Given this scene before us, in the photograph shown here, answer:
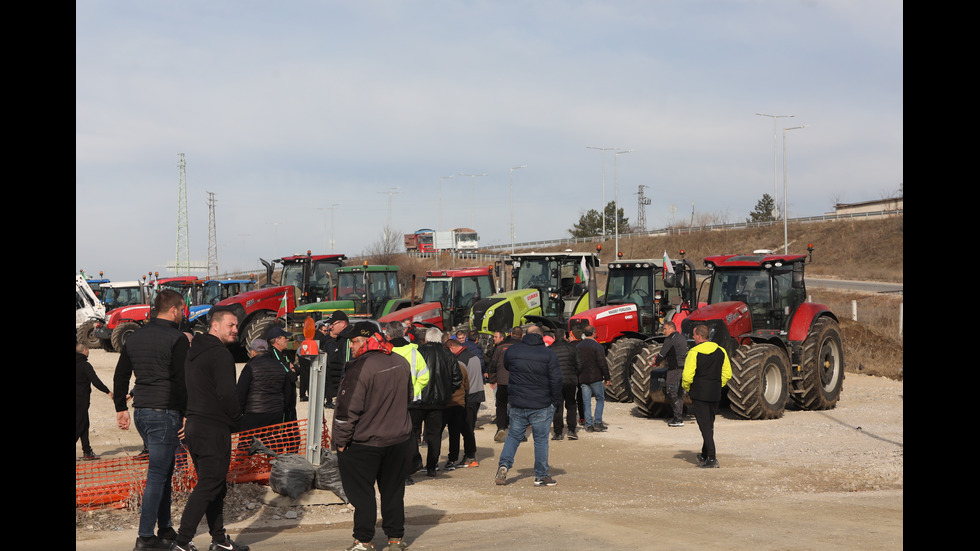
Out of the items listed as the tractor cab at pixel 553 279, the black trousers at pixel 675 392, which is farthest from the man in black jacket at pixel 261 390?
the tractor cab at pixel 553 279

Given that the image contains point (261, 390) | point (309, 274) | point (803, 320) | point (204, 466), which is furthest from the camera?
point (309, 274)

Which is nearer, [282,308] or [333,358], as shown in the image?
[333,358]

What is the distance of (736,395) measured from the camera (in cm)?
1514

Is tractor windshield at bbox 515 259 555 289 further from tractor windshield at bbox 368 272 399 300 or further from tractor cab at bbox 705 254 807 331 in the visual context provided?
tractor cab at bbox 705 254 807 331

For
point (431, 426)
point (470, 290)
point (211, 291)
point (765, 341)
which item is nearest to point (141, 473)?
point (431, 426)

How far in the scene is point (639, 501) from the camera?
943cm

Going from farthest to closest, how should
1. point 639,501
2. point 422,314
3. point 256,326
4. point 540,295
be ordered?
point 256,326, point 540,295, point 422,314, point 639,501

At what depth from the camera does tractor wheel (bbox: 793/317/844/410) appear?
16109mm

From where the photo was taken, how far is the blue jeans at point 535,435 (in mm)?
10320

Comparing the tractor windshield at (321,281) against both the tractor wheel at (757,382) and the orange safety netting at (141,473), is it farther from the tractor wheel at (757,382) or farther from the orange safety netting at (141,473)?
the orange safety netting at (141,473)

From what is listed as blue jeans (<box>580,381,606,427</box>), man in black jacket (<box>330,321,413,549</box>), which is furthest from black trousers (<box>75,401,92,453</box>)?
blue jeans (<box>580,381,606,427</box>)

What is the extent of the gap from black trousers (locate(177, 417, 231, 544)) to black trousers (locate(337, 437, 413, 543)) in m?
0.93

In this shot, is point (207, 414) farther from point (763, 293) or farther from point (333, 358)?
point (763, 293)

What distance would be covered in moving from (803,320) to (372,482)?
38.5 feet
